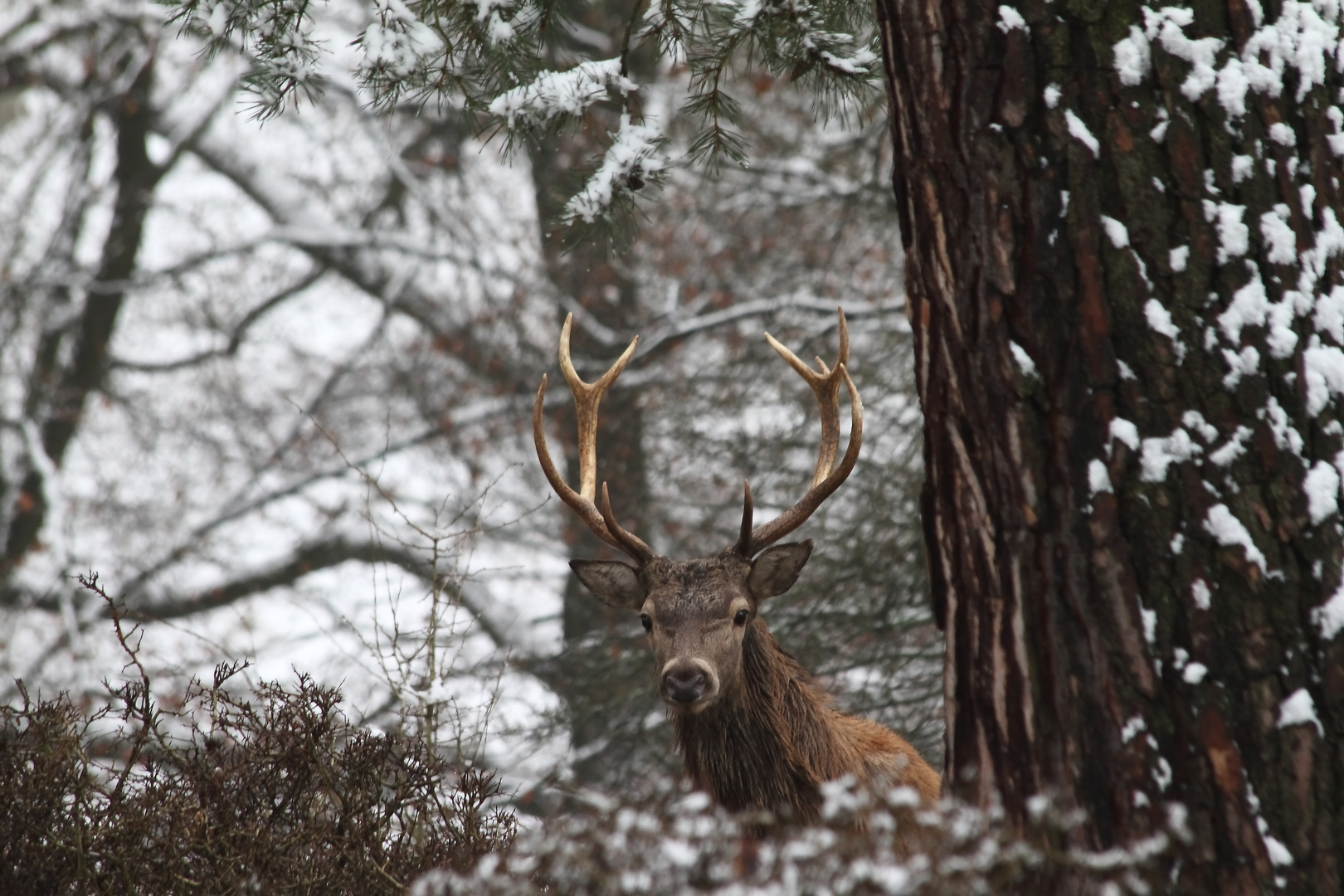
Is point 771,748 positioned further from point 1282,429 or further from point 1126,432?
point 1282,429

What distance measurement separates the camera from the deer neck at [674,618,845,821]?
4.59 meters

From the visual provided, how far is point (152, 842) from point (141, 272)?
43.0 ft

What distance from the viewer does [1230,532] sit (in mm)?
2664

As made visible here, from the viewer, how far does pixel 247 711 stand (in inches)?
149

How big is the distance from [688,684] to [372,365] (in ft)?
36.9

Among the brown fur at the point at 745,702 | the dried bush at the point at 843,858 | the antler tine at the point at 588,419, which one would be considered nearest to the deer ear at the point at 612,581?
the brown fur at the point at 745,702

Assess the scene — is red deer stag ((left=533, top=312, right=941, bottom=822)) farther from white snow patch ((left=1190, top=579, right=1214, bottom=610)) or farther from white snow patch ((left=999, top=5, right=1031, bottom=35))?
white snow patch ((left=1190, top=579, right=1214, bottom=610))

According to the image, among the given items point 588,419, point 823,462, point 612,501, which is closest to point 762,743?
point 823,462

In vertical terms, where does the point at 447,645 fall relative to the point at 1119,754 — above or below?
above

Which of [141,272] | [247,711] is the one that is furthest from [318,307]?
[247,711]

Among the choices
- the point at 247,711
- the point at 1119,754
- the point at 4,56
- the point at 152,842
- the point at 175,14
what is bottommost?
the point at 1119,754

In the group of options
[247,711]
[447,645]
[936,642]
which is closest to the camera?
[247,711]

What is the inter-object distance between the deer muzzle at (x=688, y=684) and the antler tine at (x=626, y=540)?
64 cm

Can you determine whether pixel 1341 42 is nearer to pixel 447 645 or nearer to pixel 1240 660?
pixel 1240 660
